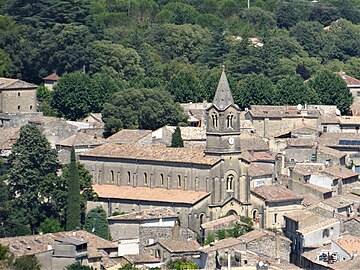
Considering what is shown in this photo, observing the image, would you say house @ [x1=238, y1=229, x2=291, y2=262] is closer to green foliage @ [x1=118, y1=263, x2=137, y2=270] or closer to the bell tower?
green foliage @ [x1=118, y1=263, x2=137, y2=270]

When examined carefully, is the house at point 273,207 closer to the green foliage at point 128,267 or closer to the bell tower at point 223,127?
the bell tower at point 223,127

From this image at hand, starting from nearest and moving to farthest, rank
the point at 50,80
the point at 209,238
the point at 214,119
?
1. the point at 209,238
2. the point at 214,119
3. the point at 50,80

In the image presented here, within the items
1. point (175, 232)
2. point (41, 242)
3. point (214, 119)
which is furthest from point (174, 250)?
point (214, 119)

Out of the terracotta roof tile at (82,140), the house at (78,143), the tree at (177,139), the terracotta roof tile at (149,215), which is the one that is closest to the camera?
the terracotta roof tile at (149,215)

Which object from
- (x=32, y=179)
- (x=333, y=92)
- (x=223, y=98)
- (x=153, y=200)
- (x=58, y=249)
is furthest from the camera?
(x=333, y=92)

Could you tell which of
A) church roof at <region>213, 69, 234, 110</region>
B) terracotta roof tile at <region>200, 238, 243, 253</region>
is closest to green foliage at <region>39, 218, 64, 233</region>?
terracotta roof tile at <region>200, 238, 243, 253</region>

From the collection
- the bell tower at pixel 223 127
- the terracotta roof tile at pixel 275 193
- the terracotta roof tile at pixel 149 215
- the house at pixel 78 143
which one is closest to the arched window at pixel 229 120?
the bell tower at pixel 223 127

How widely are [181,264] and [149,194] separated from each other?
9649mm

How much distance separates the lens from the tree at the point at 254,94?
98688mm

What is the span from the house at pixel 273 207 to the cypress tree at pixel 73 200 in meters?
8.06

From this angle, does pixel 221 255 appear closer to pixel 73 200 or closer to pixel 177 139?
pixel 73 200

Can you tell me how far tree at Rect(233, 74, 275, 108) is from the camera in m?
98.7

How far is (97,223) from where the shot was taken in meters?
75.2

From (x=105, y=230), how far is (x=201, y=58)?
3930cm
